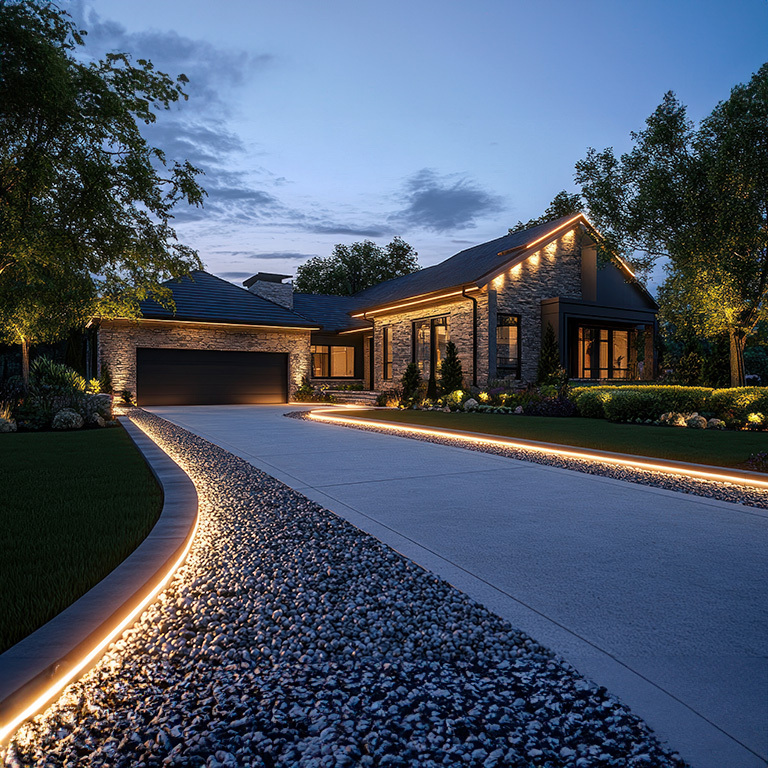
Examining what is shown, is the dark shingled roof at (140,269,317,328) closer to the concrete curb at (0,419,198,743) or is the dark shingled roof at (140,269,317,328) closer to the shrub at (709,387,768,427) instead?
A: the shrub at (709,387,768,427)

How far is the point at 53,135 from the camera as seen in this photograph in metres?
8.56

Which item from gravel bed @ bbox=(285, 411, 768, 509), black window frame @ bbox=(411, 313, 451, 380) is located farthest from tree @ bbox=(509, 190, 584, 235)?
gravel bed @ bbox=(285, 411, 768, 509)

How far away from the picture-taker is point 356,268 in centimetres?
4781

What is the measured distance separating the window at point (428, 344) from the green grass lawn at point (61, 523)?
46.0 feet

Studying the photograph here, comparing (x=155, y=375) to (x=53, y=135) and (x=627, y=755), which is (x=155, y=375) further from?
(x=627, y=755)

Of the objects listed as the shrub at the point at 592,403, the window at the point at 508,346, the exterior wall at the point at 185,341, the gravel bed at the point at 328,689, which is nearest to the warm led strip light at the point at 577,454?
the gravel bed at the point at 328,689

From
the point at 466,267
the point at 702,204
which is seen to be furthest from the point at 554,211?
the point at 702,204

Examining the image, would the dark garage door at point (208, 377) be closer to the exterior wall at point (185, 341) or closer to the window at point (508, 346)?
the exterior wall at point (185, 341)

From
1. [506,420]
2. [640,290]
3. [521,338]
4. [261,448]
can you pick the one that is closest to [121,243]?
[261,448]

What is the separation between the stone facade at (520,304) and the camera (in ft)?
58.4

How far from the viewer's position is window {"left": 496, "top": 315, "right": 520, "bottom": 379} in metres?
18.4

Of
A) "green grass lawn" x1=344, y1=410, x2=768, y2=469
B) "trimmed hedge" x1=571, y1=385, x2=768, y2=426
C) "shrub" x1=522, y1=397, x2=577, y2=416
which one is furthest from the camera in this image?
"shrub" x1=522, y1=397, x2=577, y2=416

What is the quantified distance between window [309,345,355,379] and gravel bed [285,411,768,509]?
686 inches

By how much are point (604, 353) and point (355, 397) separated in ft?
34.5
